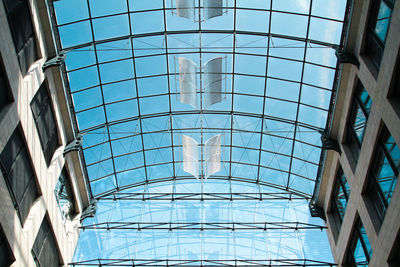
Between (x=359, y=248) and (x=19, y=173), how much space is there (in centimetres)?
2342

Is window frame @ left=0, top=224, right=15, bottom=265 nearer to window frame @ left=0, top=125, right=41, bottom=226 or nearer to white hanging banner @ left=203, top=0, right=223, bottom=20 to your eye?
window frame @ left=0, top=125, right=41, bottom=226

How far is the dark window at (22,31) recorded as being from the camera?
25.8 meters

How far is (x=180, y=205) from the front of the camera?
42.4 meters

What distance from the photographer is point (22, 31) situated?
27516 millimetres

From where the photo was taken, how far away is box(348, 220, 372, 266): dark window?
2828 cm

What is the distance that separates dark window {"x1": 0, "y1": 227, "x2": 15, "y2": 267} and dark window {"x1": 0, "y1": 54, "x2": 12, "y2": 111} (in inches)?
295

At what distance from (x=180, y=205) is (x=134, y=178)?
6675 mm

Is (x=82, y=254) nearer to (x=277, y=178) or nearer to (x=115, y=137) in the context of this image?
(x=115, y=137)

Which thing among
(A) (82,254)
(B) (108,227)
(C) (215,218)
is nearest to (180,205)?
(C) (215,218)

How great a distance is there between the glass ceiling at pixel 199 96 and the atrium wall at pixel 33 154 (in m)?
1.96

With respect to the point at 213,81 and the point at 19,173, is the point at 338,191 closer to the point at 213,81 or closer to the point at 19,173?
the point at 213,81

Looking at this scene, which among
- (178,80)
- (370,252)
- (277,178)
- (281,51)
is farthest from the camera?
(277,178)

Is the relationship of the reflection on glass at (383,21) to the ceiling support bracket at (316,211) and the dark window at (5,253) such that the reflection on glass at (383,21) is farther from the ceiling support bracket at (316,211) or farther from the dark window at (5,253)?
the dark window at (5,253)

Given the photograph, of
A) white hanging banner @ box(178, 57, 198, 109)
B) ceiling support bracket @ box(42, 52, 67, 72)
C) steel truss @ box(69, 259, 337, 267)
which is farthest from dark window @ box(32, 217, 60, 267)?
white hanging banner @ box(178, 57, 198, 109)
